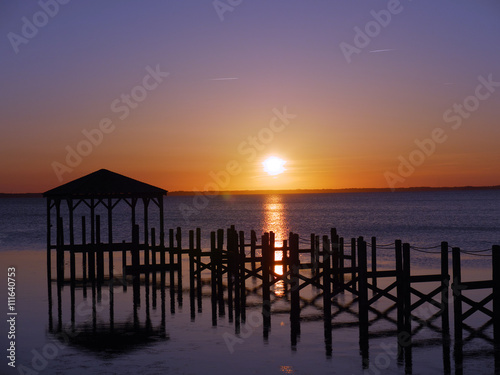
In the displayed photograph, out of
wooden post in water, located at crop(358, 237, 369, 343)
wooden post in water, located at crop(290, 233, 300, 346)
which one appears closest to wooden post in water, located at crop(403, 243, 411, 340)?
wooden post in water, located at crop(358, 237, 369, 343)

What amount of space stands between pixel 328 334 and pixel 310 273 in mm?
12676

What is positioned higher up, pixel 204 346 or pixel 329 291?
pixel 329 291

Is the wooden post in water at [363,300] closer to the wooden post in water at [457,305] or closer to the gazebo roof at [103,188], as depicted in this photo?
the wooden post in water at [457,305]

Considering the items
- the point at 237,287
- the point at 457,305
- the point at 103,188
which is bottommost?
the point at 457,305

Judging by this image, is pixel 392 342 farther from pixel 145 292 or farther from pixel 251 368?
pixel 145 292

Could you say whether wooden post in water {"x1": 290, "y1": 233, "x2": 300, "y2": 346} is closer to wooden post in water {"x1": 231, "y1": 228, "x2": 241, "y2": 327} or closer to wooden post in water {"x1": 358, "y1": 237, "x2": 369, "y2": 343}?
wooden post in water {"x1": 358, "y1": 237, "x2": 369, "y2": 343}

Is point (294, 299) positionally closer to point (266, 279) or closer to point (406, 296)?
point (266, 279)

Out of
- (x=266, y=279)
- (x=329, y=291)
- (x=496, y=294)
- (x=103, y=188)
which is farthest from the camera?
(x=103, y=188)

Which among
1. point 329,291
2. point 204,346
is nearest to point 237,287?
point 204,346

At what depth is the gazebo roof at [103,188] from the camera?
29.9 meters

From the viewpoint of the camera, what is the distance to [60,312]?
21750 mm

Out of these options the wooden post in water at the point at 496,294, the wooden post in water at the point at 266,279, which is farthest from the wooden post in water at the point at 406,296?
the wooden post in water at the point at 266,279

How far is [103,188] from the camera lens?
29953 millimetres

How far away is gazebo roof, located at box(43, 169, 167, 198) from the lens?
29.9 meters
